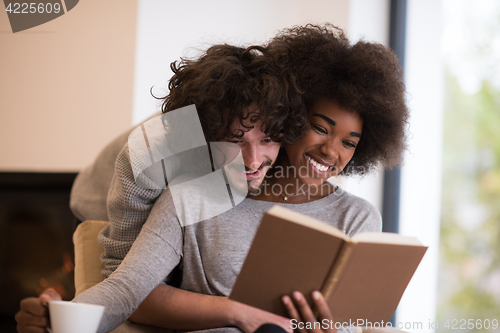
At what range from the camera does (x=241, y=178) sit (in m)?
1.08

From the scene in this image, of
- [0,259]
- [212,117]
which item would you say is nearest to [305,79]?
[212,117]

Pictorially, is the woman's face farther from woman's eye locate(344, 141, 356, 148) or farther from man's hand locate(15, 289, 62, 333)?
man's hand locate(15, 289, 62, 333)

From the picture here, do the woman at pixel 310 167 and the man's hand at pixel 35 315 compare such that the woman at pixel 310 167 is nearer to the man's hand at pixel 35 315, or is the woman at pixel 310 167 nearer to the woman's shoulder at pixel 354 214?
the woman's shoulder at pixel 354 214

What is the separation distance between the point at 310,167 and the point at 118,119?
1.19 m

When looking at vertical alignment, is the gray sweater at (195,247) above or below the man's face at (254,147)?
below

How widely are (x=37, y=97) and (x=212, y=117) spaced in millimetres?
1376

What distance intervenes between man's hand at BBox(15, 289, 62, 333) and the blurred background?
134cm

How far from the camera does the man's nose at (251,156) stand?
1.03m

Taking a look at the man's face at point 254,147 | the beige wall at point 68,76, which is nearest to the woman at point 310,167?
the man's face at point 254,147

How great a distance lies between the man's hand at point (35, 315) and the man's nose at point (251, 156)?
50 centimetres

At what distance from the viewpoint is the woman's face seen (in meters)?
1.13

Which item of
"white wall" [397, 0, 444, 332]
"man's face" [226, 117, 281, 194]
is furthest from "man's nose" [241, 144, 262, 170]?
"white wall" [397, 0, 444, 332]

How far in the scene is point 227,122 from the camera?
1010 millimetres

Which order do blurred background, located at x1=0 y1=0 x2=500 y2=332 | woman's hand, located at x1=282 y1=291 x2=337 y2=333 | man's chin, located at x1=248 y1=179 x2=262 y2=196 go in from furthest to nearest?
blurred background, located at x1=0 y1=0 x2=500 y2=332 → man's chin, located at x1=248 y1=179 x2=262 y2=196 → woman's hand, located at x1=282 y1=291 x2=337 y2=333
